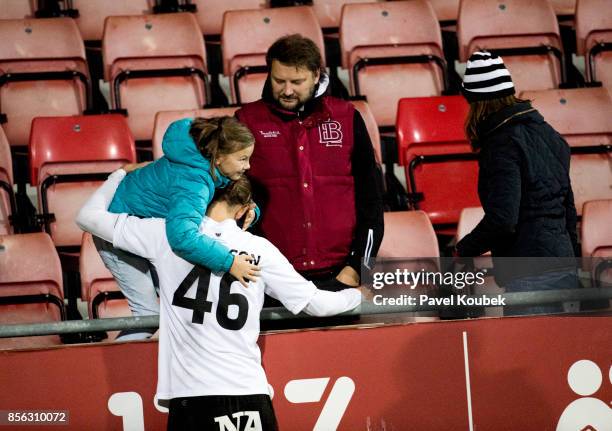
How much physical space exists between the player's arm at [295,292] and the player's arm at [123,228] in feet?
1.17

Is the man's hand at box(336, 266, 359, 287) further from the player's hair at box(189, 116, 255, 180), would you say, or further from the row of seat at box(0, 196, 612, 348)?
the row of seat at box(0, 196, 612, 348)

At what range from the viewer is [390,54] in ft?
19.7

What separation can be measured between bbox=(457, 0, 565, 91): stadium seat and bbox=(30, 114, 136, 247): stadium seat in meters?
2.22

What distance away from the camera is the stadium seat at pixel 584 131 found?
5.46m

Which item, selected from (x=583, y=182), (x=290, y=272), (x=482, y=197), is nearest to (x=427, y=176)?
(x=583, y=182)

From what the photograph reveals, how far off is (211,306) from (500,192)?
3.34 ft

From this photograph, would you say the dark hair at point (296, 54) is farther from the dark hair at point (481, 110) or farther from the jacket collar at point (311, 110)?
the dark hair at point (481, 110)

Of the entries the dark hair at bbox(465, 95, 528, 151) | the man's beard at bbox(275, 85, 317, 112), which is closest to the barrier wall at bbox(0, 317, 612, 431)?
the dark hair at bbox(465, 95, 528, 151)

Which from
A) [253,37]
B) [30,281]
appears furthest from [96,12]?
[30,281]

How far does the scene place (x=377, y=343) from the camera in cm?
352

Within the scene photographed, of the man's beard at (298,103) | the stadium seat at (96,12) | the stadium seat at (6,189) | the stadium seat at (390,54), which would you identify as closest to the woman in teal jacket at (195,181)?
the man's beard at (298,103)

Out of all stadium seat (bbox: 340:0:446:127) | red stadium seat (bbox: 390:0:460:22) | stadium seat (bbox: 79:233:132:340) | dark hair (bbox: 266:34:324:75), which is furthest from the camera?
red stadium seat (bbox: 390:0:460:22)

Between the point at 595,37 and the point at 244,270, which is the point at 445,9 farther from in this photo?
the point at 244,270

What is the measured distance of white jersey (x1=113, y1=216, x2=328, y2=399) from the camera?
3.14m
